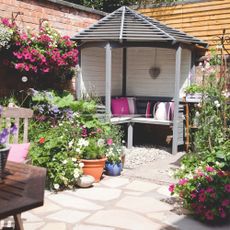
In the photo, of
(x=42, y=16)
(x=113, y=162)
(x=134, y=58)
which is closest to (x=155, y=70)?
(x=134, y=58)

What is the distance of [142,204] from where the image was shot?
418 centimetres

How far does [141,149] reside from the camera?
7543 millimetres

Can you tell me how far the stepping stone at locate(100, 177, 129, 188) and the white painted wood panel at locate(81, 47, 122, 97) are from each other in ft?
9.21

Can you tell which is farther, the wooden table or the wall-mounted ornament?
the wall-mounted ornament

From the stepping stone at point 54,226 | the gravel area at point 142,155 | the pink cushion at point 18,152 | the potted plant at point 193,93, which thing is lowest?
the stepping stone at point 54,226

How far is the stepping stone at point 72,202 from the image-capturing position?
4062 mm

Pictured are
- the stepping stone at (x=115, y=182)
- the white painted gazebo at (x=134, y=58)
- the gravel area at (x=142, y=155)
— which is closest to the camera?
the stepping stone at (x=115, y=182)

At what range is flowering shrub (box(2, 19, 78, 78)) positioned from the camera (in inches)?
223

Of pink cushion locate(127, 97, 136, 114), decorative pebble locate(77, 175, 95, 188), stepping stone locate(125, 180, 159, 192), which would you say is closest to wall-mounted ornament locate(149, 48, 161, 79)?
pink cushion locate(127, 97, 136, 114)

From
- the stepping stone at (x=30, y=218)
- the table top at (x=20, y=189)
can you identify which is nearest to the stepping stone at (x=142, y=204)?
the stepping stone at (x=30, y=218)

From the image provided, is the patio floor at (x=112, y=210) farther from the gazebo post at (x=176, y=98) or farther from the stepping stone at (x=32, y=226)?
the gazebo post at (x=176, y=98)

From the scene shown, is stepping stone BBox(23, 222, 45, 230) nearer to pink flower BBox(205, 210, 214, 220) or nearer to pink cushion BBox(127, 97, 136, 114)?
pink flower BBox(205, 210, 214, 220)

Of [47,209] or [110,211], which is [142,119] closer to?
[110,211]

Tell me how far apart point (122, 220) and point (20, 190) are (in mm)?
1888
